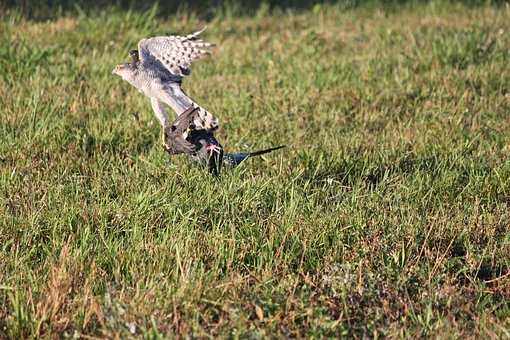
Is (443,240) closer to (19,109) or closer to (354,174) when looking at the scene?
(354,174)

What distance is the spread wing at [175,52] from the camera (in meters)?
4.61

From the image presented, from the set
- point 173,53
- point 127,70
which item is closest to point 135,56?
point 127,70

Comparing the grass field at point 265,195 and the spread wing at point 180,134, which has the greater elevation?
the spread wing at point 180,134

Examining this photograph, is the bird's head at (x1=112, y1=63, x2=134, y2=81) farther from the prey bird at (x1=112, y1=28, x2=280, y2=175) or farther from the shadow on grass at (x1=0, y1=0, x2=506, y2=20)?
the shadow on grass at (x1=0, y1=0, x2=506, y2=20)

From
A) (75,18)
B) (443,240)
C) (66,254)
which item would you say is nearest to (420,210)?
(443,240)

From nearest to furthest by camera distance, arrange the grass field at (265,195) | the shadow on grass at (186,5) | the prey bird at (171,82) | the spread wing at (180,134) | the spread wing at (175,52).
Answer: the grass field at (265,195), the spread wing at (180,134), the prey bird at (171,82), the spread wing at (175,52), the shadow on grass at (186,5)

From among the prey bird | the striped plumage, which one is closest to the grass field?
the prey bird

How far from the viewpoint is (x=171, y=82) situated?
4.59 m

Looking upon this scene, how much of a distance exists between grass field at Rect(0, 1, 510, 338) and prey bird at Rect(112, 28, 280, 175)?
0.75ft

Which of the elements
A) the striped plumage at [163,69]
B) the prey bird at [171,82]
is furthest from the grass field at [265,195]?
the striped plumage at [163,69]

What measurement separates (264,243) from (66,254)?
2.76 feet

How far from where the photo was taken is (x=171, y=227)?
14.0 feet

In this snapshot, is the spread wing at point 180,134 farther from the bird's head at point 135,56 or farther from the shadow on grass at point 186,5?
the shadow on grass at point 186,5

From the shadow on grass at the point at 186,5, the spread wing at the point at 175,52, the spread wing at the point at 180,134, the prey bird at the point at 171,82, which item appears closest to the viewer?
the spread wing at the point at 180,134
